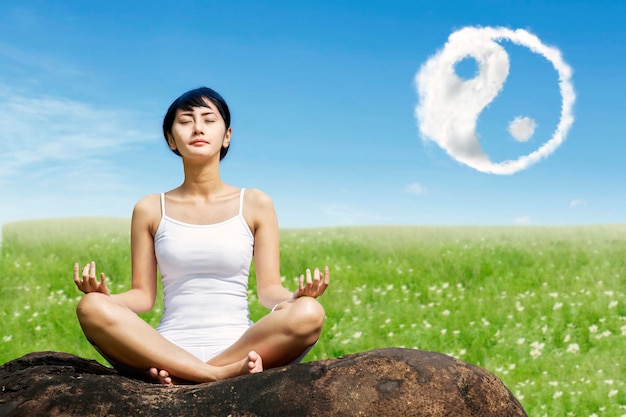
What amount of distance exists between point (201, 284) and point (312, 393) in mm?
1362

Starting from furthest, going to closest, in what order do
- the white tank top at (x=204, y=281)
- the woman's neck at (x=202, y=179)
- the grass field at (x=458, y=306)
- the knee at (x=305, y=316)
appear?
the grass field at (x=458, y=306), the woman's neck at (x=202, y=179), the white tank top at (x=204, y=281), the knee at (x=305, y=316)

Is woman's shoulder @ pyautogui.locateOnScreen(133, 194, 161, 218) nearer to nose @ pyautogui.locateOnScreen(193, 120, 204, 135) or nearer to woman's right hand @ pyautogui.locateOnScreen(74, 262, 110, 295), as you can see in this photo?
nose @ pyautogui.locateOnScreen(193, 120, 204, 135)

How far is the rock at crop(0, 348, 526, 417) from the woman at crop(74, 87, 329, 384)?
28 centimetres

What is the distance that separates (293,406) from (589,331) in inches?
253

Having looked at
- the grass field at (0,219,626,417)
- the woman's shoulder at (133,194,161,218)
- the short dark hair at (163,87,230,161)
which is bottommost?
the grass field at (0,219,626,417)

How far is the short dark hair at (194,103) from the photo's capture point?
16.2 feet

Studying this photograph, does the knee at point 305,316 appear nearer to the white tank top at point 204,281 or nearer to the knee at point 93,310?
the white tank top at point 204,281

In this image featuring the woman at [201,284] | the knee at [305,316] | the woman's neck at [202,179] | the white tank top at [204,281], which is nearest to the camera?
the knee at [305,316]

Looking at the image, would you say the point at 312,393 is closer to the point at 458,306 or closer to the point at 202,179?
the point at 202,179

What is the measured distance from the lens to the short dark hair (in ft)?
16.2

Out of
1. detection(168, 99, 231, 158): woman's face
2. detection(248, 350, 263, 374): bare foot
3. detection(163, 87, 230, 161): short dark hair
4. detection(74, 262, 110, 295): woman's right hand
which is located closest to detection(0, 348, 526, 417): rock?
detection(248, 350, 263, 374): bare foot

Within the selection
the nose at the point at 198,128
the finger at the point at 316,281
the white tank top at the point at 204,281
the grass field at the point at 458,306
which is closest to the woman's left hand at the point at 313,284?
the finger at the point at 316,281

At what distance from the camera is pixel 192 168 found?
4996 mm

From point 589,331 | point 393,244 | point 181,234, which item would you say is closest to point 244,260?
point 181,234
